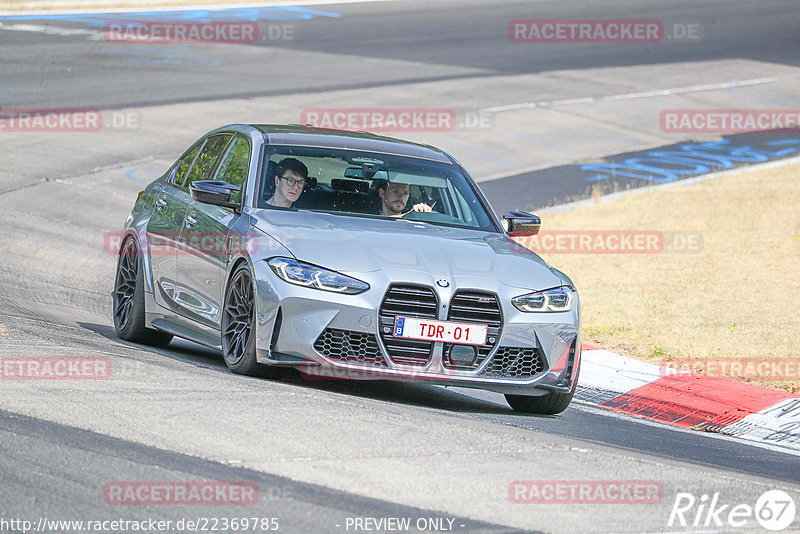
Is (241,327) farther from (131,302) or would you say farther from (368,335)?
(131,302)

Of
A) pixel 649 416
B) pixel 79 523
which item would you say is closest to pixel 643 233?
pixel 649 416

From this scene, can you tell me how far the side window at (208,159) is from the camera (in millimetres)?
9539

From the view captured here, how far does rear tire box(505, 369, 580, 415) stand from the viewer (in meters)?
8.19

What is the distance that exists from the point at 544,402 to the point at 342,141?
Result: 2.33m

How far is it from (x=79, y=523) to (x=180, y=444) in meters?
1.08

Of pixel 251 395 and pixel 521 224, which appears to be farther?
pixel 521 224

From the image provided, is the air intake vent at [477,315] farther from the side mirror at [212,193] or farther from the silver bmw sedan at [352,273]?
the side mirror at [212,193]

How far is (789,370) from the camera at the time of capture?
10438 mm

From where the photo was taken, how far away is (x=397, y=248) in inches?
308

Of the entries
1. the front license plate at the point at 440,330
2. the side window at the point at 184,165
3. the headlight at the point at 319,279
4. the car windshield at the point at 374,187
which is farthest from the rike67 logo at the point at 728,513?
the side window at the point at 184,165

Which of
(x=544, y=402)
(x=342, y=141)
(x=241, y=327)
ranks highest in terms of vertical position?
(x=342, y=141)

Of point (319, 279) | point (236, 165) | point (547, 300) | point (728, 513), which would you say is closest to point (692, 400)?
point (547, 300)

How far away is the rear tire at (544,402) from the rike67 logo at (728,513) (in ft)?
7.31

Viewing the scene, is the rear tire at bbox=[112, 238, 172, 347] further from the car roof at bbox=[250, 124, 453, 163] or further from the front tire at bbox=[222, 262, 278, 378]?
the front tire at bbox=[222, 262, 278, 378]
